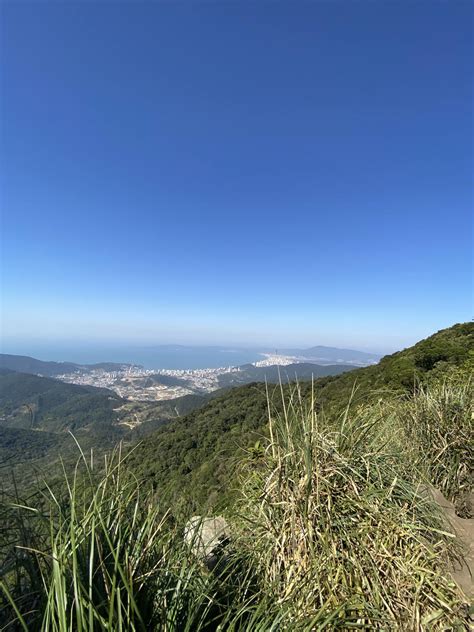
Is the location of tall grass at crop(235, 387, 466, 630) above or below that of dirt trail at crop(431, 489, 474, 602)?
above

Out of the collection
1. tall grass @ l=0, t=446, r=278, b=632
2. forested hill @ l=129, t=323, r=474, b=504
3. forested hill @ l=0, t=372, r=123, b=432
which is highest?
tall grass @ l=0, t=446, r=278, b=632

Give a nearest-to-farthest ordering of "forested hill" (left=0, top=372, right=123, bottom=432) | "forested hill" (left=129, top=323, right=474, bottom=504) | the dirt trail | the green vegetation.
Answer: the green vegetation
the dirt trail
"forested hill" (left=129, top=323, right=474, bottom=504)
"forested hill" (left=0, top=372, right=123, bottom=432)

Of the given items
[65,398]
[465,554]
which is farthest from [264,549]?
[65,398]

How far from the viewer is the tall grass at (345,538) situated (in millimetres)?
1748

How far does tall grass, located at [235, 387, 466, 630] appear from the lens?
5.74ft

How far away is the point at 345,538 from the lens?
6.25 feet

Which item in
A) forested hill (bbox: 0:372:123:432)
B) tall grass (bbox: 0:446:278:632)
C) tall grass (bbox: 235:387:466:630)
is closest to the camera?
tall grass (bbox: 0:446:278:632)

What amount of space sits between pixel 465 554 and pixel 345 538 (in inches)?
46.4

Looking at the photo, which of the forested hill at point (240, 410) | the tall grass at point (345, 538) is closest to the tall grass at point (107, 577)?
the tall grass at point (345, 538)

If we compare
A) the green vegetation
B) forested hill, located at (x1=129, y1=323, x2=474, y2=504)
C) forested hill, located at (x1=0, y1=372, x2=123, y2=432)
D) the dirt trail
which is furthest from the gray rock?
forested hill, located at (x1=0, y1=372, x2=123, y2=432)

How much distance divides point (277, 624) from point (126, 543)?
2.50 feet

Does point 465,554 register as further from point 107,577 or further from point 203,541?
point 107,577

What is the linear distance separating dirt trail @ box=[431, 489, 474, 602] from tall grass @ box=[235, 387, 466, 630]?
124 mm

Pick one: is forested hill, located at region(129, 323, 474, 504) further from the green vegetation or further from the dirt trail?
the green vegetation
